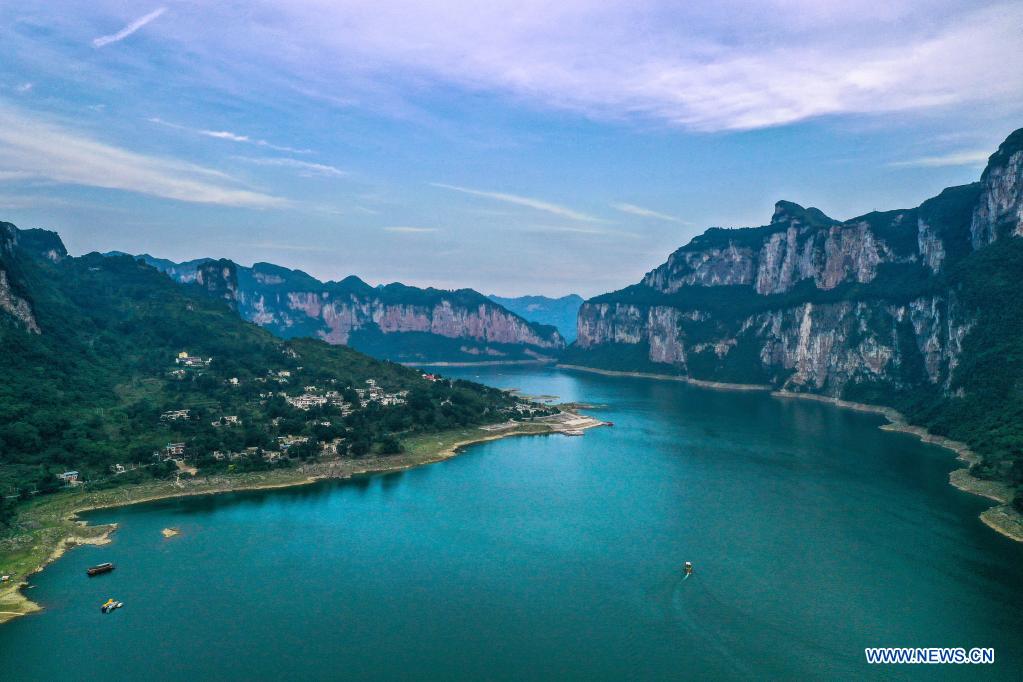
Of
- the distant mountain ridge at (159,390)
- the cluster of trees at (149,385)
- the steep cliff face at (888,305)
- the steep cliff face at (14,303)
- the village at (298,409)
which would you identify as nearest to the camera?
the cluster of trees at (149,385)

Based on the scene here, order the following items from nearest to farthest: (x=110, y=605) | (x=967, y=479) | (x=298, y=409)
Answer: (x=110, y=605)
(x=967, y=479)
(x=298, y=409)

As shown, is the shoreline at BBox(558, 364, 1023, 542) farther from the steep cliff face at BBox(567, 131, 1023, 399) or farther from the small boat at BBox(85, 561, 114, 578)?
the small boat at BBox(85, 561, 114, 578)

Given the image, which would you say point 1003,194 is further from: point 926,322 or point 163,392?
point 163,392

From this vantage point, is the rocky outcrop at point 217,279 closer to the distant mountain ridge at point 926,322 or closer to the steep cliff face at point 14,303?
the steep cliff face at point 14,303

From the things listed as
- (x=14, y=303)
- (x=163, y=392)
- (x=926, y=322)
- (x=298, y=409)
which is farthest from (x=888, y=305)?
(x=14, y=303)

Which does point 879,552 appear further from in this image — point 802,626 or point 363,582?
point 363,582

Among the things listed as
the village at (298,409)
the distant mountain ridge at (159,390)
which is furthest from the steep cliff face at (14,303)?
the village at (298,409)

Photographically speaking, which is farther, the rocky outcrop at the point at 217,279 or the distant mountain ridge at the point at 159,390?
the rocky outcrop at the point at 217,279
